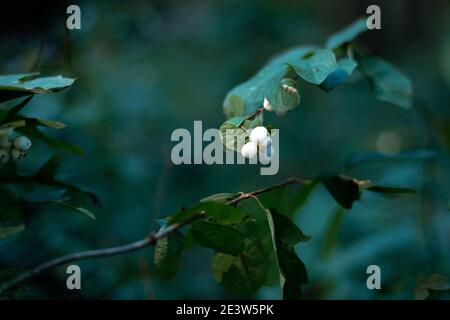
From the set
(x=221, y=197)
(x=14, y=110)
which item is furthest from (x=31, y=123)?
(x=221, y=197)

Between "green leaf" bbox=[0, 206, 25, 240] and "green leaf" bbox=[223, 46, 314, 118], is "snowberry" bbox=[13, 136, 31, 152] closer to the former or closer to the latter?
"green leaf" bbox=[0, 206, 25, 240]

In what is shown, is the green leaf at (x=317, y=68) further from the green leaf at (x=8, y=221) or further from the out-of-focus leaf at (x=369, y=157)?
the green leaf at (x=8, y=221)

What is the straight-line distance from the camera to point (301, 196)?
0.87m

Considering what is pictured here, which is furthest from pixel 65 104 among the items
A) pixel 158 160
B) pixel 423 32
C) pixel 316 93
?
pixel 423 32

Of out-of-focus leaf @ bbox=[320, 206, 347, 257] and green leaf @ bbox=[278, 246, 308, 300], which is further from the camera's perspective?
out-of-focus leaf @ bbox=[320, 206, 347, 257]

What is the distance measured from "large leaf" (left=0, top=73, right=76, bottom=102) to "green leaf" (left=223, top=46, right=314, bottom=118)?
0.23 meters

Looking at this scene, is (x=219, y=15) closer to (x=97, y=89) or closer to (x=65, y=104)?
(x=97, y=89)

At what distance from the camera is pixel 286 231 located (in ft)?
2.39

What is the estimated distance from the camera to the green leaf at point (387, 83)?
90cm

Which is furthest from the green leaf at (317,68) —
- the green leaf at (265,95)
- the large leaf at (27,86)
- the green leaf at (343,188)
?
the large leaf at (27,86)

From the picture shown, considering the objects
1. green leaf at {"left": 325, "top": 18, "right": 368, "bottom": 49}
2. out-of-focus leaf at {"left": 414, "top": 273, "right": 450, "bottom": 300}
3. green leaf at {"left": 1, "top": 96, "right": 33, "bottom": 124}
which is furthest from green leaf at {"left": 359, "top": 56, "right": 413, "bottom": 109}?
green leaf at {"left": 1, "top": 96, "right": 33, "bottom": 124}

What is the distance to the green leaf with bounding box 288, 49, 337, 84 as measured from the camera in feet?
2.30

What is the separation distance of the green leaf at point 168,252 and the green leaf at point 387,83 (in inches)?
15.2

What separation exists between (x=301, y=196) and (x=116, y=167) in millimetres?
649
